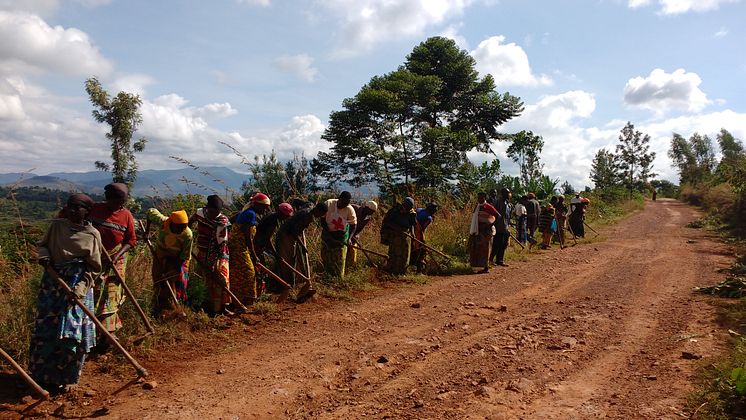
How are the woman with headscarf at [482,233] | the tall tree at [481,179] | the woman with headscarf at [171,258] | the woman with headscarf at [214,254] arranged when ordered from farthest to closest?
the tall tree at [481,179], the woman with headscarf at [482,233], the woman with headscarf at [214,254], the woman with headscarf at [171,258]

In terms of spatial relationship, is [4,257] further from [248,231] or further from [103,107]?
[103,107]

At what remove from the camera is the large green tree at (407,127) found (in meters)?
17.6

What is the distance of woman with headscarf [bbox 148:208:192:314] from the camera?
15.6ft

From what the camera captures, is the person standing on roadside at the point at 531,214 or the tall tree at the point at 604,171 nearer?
the person standing on roadside at the point at 531,214

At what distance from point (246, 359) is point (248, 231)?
1.63m

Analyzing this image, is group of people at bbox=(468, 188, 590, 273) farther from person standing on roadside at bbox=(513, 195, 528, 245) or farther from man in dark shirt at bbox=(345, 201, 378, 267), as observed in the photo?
man in dark shirt at bbox=(345, 201, 378, 267)

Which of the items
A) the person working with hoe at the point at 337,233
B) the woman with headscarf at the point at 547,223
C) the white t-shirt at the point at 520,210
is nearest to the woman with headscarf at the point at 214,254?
the person working with hoe at the point at 337,233

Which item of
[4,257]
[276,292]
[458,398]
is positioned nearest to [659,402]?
[458,398]

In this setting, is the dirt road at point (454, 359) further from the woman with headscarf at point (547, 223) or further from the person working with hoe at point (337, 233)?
the woman with headscarf at point (547, 223)

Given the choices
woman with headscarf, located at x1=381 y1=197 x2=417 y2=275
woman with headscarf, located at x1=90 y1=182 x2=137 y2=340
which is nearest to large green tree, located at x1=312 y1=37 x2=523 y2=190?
woman with headscarf, located at x1=381 y1=197 x2=417 y2=275

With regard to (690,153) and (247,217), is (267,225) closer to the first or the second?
Result: (247,217)

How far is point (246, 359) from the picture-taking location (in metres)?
4.20

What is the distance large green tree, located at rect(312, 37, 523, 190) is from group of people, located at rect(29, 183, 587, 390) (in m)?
8.43

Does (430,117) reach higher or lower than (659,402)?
higher
